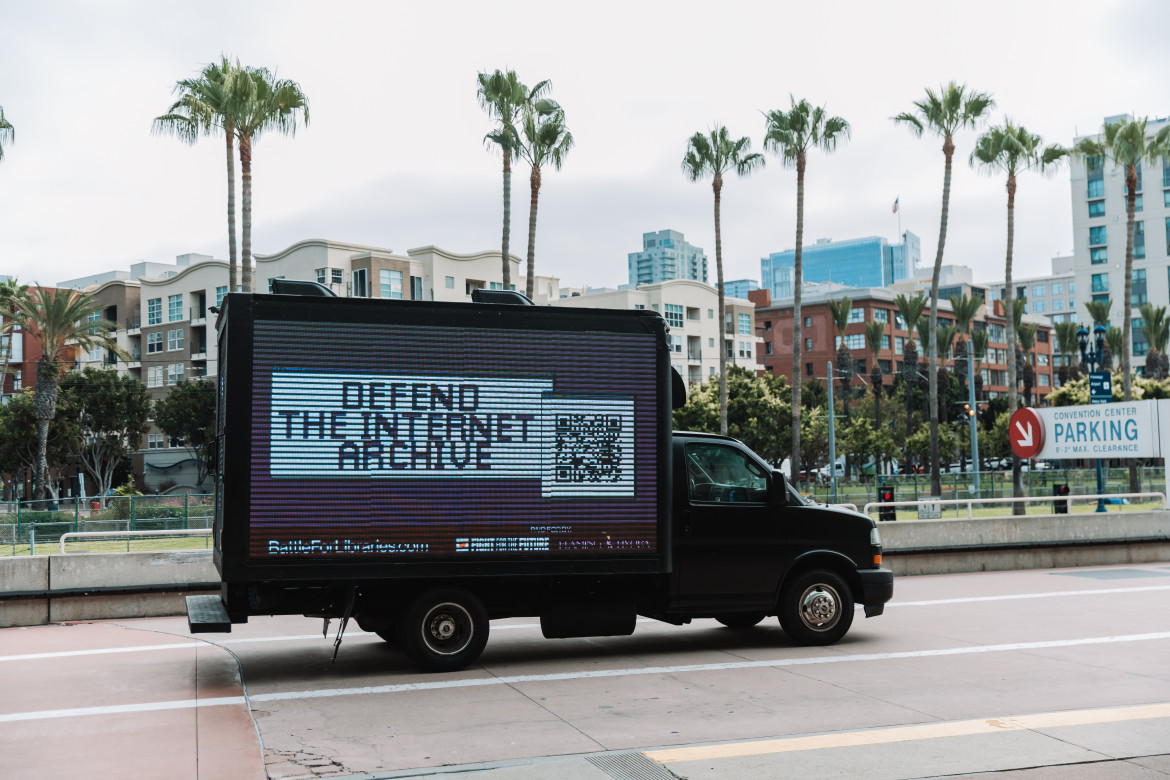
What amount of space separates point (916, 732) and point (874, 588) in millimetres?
3806

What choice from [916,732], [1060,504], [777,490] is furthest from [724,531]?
[1060,504]

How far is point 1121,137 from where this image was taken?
4231cm

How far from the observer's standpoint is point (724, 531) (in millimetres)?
10609

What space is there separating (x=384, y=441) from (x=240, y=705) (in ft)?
7.98

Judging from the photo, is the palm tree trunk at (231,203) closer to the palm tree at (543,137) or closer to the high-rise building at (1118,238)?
the palm tree at (543,137)

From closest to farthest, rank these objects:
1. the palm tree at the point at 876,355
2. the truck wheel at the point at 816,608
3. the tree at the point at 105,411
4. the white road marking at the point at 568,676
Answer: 1. the white road marking at the point at 568,676
2. the truck wheel at the point at 816,608
3. the tree at the point at 105,411
4. the palm tree at the point at 876,355

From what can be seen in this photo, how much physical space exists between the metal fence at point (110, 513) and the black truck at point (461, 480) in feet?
54.0

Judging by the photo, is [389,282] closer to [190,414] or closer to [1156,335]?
[190,414]

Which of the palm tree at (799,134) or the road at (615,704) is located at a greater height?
the palm tree at (799,134)

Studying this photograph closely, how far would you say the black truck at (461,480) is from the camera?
30.1 feet

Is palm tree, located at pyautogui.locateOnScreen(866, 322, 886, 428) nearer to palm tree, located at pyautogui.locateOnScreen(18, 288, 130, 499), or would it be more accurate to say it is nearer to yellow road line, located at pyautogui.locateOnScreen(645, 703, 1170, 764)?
palm tree, located at pyautogui.locateOnScreen(18, 288, 130, 499)

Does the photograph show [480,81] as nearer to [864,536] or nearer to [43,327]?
[43,327]

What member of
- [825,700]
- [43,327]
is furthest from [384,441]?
[43,327]

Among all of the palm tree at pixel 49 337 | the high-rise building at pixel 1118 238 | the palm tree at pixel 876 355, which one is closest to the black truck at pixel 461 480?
the palm tree at pixel 49 337
